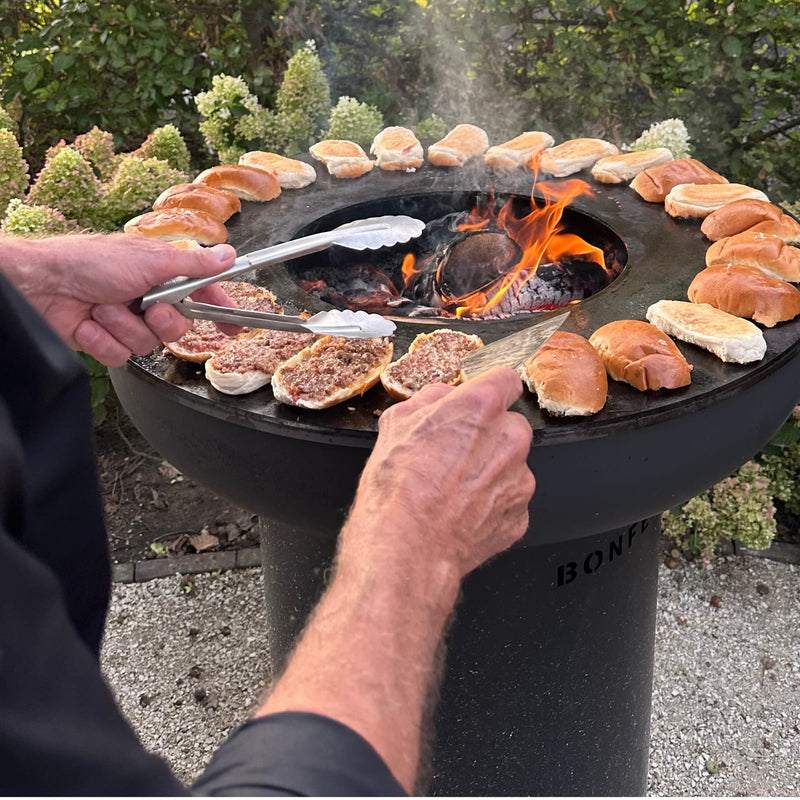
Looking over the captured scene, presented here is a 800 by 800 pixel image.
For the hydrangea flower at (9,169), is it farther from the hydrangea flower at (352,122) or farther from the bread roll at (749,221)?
the bread roll at (749,221)

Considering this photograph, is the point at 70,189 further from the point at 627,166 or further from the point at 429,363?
the point at 429,363

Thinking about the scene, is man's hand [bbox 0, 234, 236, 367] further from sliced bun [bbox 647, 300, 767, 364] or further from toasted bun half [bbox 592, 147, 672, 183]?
toasted bun half [bbox 592, 147, 672, 183]

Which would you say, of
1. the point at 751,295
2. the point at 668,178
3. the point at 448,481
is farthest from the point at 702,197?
the point at 448,481

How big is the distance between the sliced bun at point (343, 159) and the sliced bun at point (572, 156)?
1.97ft

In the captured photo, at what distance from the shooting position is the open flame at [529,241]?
2.51m

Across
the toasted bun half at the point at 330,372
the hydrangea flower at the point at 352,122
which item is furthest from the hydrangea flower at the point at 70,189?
the toasted bun half at the point at 330,372

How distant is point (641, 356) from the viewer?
71.9 inches

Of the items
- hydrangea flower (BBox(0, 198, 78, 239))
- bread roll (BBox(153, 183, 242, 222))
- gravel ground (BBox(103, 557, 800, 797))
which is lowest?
gravel ground (BBox(103, 557, 800, 797))

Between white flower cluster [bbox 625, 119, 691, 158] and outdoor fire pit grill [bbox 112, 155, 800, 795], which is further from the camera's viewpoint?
white flower cluster [bbox 625, 119, 691, 158]

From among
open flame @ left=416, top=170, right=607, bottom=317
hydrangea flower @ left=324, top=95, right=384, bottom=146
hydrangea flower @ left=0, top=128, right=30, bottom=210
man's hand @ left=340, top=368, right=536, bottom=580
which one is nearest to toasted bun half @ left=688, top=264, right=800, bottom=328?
open flame @ left=416, top=170, right=607, bottom=317

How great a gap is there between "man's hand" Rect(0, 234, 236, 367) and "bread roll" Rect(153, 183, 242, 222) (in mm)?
647

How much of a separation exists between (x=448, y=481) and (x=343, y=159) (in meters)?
1.82

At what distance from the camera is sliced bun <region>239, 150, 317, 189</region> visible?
112 inches

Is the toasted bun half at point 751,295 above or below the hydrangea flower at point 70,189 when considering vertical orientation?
above
